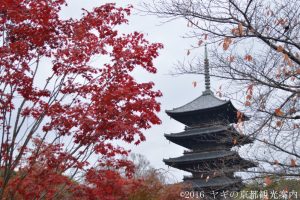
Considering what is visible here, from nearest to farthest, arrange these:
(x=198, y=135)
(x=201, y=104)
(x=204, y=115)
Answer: (x=198, y=135)
(x=204, y=115)
(x=201, y=104)

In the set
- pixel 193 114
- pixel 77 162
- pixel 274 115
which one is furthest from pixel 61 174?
pixel 193 114

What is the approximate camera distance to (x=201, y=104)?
2319cm

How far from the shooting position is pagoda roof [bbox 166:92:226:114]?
73.1 feet

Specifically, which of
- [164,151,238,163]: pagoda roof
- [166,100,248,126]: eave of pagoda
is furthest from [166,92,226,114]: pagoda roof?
[164,151,238,163]: pagoda roof

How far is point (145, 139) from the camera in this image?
5586 mm

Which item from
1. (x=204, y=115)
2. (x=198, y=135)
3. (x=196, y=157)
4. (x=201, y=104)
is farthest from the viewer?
(x=201, y=104)

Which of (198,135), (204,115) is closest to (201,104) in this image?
(204,115)

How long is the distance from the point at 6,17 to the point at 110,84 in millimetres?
1603

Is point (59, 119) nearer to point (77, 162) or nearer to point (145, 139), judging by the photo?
point (77, 162)

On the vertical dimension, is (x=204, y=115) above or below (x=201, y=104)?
below

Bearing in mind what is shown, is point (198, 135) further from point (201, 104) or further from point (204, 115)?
point (201, 104)

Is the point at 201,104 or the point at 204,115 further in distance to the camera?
the point at 201,104

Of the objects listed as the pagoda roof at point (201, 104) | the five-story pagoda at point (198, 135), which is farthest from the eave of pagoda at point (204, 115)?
the pagoda roof at point (201, 104)

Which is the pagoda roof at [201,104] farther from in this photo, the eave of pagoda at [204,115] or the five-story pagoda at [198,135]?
the eave of pagoda at [204,115]
